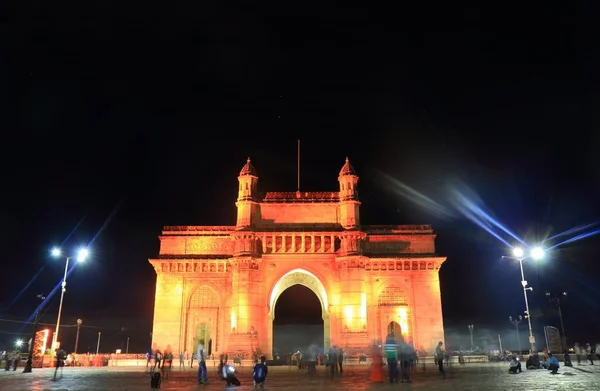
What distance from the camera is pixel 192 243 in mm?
49812

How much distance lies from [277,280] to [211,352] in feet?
31.3

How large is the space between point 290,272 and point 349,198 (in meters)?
9.70

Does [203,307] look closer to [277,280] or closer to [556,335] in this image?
[277,280]

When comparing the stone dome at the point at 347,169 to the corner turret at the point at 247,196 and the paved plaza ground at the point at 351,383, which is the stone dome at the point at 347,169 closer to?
the corner turret at the point at 247,196

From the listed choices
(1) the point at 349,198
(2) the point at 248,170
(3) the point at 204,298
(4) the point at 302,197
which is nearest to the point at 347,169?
(1) the point at 349,198

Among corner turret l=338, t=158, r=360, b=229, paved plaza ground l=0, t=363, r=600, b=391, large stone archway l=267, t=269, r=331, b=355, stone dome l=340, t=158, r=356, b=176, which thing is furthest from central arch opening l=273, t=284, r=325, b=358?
paved plaza ground l=0, t=363, r=600, b=391

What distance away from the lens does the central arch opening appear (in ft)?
203

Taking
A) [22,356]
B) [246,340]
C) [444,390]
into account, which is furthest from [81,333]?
[444,390]

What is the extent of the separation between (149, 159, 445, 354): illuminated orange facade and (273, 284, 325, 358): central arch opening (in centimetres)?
1280

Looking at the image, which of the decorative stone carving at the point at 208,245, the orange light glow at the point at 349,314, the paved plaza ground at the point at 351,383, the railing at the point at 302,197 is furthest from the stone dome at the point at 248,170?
the paved plaza ground at the point at 351,383

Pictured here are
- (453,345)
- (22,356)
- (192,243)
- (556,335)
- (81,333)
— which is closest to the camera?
(556,335)

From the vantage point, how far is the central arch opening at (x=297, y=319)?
203 feet

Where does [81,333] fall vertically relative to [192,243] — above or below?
below

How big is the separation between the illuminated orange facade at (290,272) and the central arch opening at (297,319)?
1280cm
